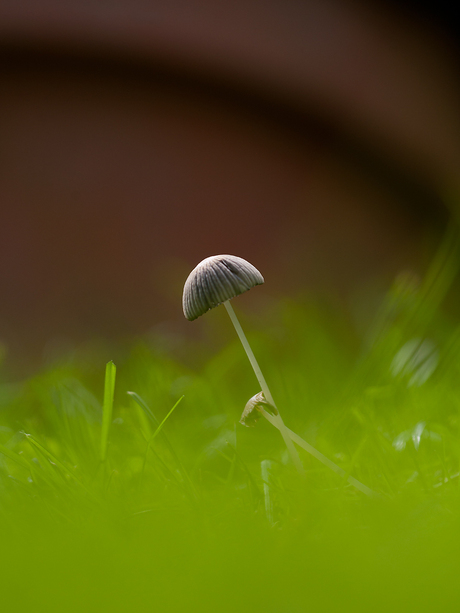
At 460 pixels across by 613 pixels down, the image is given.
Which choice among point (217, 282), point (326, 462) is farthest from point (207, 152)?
point (326, 462)

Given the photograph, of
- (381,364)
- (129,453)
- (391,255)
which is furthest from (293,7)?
(129,453)

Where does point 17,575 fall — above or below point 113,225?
below

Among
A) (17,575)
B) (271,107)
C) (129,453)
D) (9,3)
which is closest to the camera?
(17,575)

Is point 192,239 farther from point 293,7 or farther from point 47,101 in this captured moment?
point 293,7

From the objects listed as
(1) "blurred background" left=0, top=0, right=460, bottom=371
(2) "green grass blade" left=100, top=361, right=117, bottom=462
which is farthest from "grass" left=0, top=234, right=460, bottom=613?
(1) "blurred background" left=0, top=0, right=460, bottom=371

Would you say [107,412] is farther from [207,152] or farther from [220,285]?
[207,152]

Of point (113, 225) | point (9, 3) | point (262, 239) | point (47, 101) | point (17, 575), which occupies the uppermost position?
point (9, 3)

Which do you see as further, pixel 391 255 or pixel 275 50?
pixel 391 255

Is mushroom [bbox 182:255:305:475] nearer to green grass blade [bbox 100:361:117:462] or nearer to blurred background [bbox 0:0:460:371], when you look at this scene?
→ green grass blade [bbox 100:361:117:462]

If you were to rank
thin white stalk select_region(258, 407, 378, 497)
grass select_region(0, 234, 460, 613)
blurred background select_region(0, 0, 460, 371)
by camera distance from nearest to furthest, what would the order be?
grass select_region(0, 234, 460, 613) → thin white stalk select_region(258, 407, 378, 497) → blurred background select_region(0, 0, 460, 371)
